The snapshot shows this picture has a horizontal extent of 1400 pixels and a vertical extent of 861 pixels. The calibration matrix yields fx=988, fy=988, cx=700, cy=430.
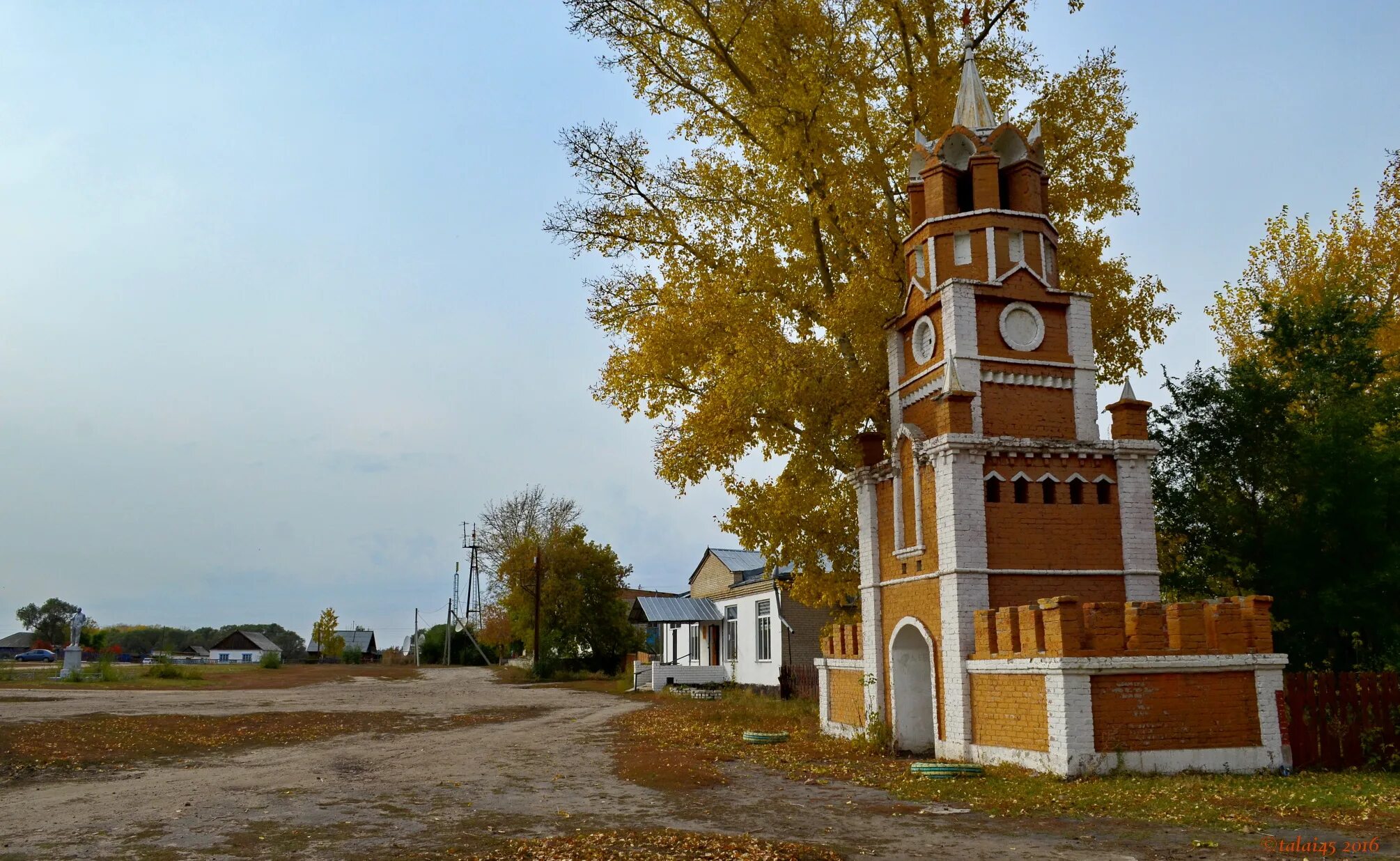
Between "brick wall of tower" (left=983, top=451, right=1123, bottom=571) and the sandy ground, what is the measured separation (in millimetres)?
4794

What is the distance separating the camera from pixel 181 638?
12575 centimetres

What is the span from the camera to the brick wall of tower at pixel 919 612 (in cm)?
1636

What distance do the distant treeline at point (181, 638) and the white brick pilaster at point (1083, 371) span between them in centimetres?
10514

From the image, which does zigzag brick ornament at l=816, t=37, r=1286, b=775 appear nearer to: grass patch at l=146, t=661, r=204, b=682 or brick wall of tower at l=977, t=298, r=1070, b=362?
brick wall of tower at l=977, t=298, r=1070, b=362

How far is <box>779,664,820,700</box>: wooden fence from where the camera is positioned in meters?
32.7

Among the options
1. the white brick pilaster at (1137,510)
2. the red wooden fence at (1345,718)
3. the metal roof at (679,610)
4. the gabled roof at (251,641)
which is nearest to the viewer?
the red wooden fence at (1345,718)

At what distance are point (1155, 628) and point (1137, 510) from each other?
10.6 ft

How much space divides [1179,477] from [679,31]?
1466cm

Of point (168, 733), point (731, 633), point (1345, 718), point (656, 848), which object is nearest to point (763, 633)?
point (731, 633)

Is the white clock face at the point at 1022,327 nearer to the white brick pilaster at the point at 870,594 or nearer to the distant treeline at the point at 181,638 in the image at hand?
the white brick pilaster at the point at 870,594

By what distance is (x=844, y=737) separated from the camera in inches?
776

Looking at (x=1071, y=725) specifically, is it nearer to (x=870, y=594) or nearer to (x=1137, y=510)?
(x=1137, y=510)

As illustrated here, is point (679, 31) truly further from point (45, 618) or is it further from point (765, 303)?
point (45, 618)

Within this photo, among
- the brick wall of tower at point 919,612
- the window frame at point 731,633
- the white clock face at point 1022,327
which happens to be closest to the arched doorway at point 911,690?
the brick wall of tower at point 919,612
